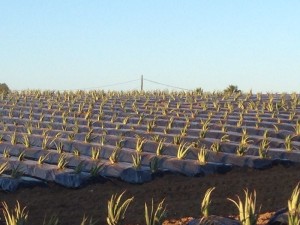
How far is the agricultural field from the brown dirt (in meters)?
0.02

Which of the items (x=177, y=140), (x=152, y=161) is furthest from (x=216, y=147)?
(x=152, y=161)

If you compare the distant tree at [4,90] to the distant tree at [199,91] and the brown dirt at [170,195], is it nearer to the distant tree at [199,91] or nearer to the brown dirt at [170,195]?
the distant tree at [199,91]

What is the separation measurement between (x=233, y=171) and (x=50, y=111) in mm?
11731

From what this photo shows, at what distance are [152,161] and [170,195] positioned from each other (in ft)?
4.99

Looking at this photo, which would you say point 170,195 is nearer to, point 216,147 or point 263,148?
point 216,147

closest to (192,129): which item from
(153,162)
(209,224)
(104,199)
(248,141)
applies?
(248,141)

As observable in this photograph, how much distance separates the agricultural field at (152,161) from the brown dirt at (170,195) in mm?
16

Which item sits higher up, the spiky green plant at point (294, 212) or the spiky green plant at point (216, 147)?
the spiky green plant at point (216, 147)

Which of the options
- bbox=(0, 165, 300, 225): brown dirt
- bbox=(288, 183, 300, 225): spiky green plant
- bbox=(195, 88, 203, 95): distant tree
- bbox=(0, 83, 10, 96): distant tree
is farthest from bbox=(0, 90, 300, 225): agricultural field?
bbox=(0, 83, 10, 96): distant tree

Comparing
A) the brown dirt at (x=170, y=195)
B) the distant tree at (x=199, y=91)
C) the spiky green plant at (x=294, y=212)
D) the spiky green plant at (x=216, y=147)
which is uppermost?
the distant tree at (x=199, y=91)

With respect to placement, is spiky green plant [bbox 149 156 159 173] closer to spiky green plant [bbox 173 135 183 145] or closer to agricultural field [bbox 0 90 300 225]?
agricultural field [bbox 0 90 300 225]

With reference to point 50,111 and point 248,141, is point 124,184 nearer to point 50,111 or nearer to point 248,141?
point 248,141

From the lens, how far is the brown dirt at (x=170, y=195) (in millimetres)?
8687

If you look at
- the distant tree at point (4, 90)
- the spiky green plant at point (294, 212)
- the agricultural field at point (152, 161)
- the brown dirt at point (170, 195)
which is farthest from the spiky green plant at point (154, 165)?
the distant tree at point (4, 90)
